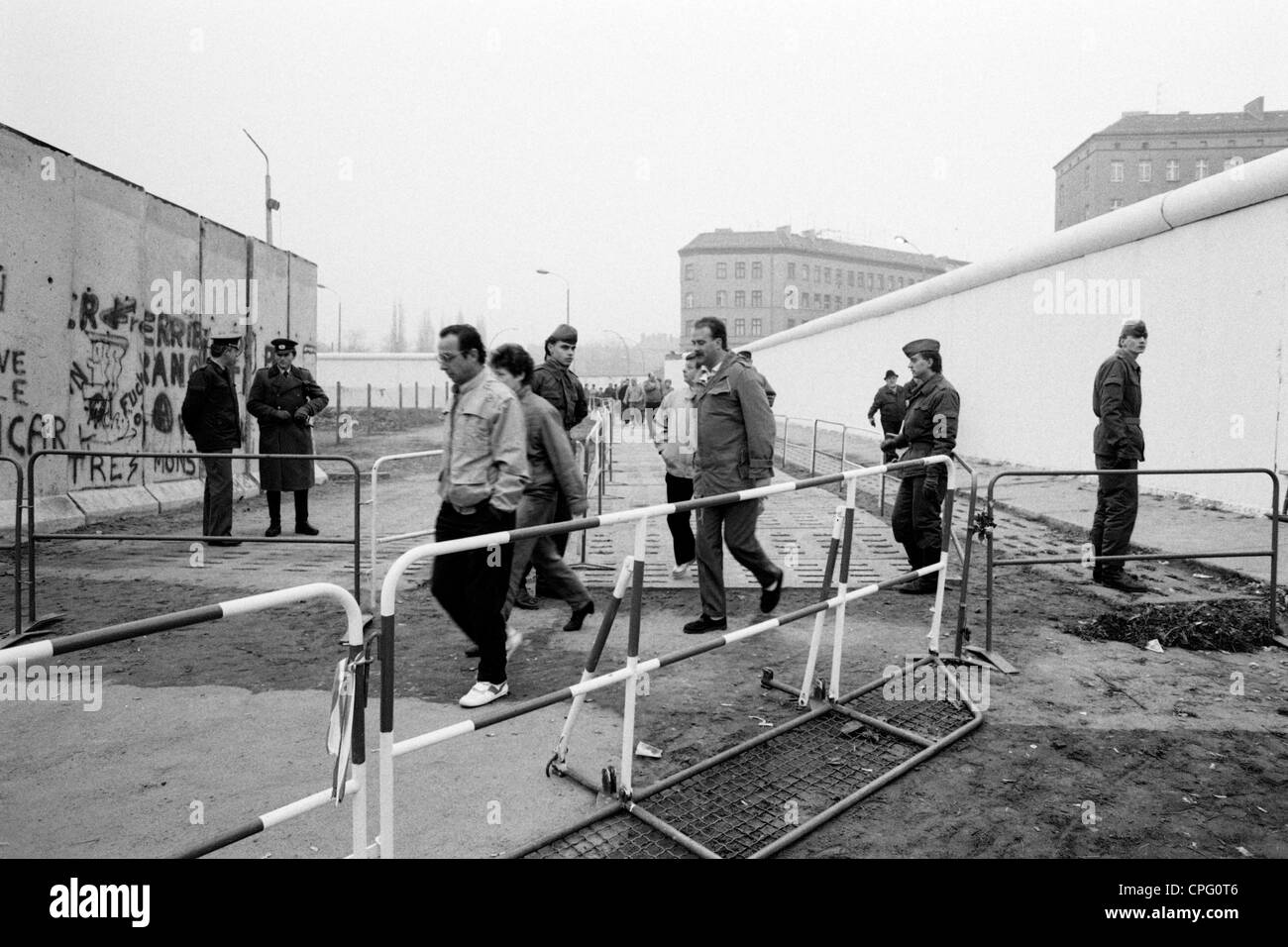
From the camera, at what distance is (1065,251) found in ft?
44.4

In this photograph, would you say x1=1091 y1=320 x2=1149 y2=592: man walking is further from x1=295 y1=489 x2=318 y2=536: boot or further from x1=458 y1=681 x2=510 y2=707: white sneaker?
x1=295 y1=489 x2=318 y2=536: boot

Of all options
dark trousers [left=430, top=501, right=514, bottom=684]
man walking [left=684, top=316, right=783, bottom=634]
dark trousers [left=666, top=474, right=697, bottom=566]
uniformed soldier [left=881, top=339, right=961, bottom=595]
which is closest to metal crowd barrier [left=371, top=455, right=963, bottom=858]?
dark trousers [left=430, top=501, right=514, bottom=684]

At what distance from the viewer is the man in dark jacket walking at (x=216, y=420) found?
8.20m

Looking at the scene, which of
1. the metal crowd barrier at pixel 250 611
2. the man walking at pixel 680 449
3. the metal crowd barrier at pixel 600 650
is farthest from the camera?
the man walking at pixel 680 449

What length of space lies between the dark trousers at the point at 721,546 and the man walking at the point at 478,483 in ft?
4.71

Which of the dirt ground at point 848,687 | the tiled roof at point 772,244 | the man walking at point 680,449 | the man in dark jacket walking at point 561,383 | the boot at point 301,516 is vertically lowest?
the dirt ground at point 848,687

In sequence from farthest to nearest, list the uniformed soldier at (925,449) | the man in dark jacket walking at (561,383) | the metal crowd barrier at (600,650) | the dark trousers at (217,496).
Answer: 1. the dark trousers at (217,496)
2. the man in dark jacket walking at (561,383)
3. the uniformed soldier at (925,449)
4. the metal crowd barrier at (600,650)

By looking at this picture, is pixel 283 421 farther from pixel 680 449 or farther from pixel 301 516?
pixel 680 449

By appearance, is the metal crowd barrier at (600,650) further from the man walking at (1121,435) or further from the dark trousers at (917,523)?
the man walking at (1121,435)

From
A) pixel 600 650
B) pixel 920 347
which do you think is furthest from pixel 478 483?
pixel 920 347

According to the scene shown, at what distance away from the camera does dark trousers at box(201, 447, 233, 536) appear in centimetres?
818

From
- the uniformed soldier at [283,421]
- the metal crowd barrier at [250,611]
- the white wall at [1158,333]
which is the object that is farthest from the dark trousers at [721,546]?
the white wall at [1158,333]

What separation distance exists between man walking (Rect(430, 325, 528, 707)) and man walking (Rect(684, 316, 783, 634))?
1.49 meters
